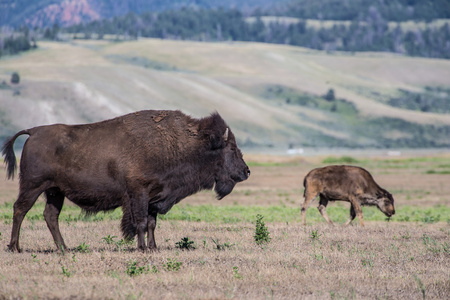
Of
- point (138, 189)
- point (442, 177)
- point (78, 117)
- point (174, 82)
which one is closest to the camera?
point (138, 189)

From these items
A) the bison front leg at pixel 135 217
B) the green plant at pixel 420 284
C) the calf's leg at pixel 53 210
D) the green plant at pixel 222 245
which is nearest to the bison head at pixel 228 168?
the green plant at pixel 222 245

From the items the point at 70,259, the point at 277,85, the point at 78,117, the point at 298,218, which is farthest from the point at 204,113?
the point at 70,259

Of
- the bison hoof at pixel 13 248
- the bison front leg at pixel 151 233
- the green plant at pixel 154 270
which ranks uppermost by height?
the green plant at pixel 154 270

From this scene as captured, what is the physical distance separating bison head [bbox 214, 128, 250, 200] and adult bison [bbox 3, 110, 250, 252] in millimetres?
455

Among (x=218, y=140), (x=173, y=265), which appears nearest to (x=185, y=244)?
(x=218, y=140)

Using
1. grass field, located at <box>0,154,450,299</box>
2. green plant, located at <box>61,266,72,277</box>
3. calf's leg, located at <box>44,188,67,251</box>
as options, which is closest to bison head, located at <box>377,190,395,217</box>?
grass field, located at <box>0,154,450,299</box>

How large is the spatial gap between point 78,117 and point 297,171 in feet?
244

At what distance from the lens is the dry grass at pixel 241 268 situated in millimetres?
9070

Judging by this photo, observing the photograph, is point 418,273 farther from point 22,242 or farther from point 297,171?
point 297,171

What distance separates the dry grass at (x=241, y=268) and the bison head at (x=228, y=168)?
110cm

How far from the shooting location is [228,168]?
13.5 meters

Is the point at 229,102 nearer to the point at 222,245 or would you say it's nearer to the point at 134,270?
the point at 222,245

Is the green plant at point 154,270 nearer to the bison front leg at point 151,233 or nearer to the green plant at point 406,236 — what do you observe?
the bison front leg at point 151,233

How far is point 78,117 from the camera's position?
398 ft
